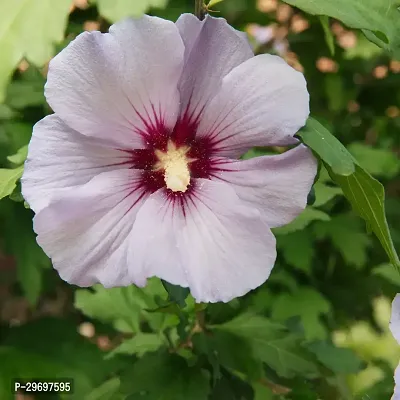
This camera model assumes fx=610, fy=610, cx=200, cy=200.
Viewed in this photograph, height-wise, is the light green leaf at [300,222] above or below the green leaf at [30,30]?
below

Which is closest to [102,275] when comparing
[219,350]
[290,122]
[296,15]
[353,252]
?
[290,122]

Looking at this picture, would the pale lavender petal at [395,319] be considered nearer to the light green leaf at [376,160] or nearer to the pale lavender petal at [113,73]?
the pale lavender petal at [113,73]

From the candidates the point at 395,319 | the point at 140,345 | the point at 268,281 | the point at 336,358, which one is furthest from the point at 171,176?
the point at 268,281

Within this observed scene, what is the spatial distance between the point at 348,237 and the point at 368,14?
2.72 ft

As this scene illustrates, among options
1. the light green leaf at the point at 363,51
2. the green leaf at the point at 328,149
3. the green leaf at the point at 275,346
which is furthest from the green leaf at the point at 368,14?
the light green leaf at the point at 363,51

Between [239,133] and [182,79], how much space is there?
69mm

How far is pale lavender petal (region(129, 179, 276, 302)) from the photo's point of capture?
0.49 meters

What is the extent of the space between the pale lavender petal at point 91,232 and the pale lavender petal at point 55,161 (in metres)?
0.02

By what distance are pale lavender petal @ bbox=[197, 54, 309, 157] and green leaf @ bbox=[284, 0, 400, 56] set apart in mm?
81

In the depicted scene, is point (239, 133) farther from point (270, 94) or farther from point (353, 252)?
point (353, 252)

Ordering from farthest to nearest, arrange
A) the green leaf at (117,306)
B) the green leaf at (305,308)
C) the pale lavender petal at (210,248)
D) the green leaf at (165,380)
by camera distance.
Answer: the green leaf at (305,308) < the green leaf at (117,306) < the green leaf at (165,380) < the pale lavender petal at (210,248)

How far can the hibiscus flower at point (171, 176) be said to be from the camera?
0.49 m

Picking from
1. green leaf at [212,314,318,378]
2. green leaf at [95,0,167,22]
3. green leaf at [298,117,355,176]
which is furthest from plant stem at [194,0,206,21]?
green leaf at [212,314,318,378]

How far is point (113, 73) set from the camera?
50 cm
